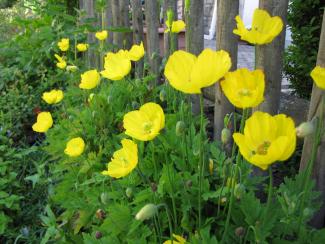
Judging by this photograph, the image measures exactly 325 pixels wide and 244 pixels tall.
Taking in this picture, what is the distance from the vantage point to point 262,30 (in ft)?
3.00

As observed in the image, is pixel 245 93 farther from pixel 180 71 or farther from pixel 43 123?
pixel 43 123

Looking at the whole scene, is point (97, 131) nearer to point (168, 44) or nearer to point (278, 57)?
point (168, 44)

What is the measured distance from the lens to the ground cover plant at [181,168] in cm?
79

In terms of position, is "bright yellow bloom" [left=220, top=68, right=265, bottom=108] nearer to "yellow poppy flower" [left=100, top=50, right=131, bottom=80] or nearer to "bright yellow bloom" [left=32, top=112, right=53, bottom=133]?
"yellow poppy flower" [left=100, top=50, right=131, bottom=80]

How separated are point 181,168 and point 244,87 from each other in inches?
19.8

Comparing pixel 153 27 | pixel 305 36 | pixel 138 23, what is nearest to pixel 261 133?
pixel 305 36

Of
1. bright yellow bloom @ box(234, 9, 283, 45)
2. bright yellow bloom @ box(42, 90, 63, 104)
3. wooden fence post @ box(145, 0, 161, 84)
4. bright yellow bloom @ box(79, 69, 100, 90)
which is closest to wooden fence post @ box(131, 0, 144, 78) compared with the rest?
wooden fence post @ box(145, 0, 161, 84)

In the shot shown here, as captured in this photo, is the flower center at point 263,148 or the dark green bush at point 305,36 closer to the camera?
the flower center at point 263,148

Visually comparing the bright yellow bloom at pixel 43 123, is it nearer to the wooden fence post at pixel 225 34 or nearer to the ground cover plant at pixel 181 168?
the ground cover plant at pixel 181 168

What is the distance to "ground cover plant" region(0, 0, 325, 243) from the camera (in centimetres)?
79

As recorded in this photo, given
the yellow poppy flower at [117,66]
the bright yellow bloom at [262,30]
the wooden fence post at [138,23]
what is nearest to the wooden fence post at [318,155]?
the bright yellow bloom at [262,30]

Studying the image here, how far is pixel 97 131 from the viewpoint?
6.38 feet

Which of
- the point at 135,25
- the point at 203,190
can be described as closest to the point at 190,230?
the point at 203,190

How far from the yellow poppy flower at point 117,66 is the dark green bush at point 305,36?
3.59 ft
